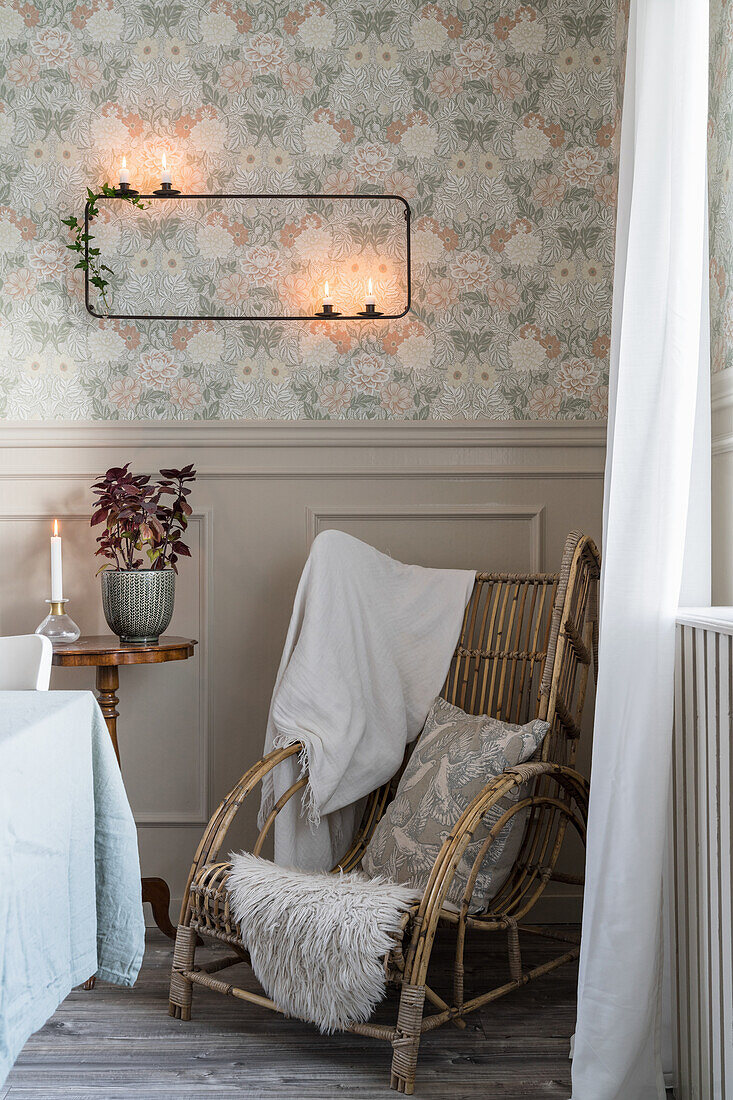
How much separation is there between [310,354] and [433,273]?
413 mm

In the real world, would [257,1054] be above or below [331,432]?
below

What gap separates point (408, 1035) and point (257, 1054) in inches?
13.8

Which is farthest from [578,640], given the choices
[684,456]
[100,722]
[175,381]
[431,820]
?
[175,381]

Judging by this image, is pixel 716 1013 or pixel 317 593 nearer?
pixel 716 1013

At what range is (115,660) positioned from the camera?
7.13 feet

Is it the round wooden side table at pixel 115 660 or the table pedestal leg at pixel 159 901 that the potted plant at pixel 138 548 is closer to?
the round wooden side table at pixel 115 660

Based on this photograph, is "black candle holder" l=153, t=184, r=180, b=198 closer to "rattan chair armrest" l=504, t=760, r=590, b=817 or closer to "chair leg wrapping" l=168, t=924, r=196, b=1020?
"rattan chair armrest" l=504, t=760, r=590, b=817

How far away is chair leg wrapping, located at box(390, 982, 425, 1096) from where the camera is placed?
1672mm

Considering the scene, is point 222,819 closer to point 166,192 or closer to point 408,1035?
point 408,1035

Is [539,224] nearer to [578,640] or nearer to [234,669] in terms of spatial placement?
[578,640]

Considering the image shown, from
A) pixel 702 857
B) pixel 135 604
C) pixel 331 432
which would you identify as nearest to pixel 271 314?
pixel 331 432

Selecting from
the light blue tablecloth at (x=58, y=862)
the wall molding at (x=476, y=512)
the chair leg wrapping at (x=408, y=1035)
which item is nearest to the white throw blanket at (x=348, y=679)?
the wall molding at (x=476, y=512)

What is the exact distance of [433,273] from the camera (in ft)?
8.59

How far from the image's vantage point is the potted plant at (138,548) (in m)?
2.30
